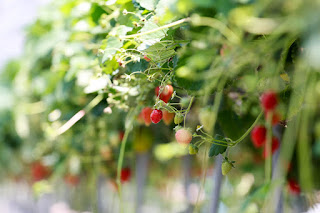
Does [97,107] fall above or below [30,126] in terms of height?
above

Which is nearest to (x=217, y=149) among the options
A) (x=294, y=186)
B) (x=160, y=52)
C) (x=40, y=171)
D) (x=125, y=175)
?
(x=160, y=52)

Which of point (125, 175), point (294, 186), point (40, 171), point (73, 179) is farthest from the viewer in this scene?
Result: point (40, 171)

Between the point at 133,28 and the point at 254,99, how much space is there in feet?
0.91

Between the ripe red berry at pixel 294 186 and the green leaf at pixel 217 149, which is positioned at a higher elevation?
the green leaf at pixel 217 149

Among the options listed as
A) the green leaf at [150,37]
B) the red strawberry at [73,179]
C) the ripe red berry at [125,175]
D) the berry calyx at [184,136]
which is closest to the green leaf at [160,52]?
the green leaf at [150,37]

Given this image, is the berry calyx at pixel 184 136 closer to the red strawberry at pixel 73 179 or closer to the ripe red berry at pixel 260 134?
the ripe red berry at pixel 260 134

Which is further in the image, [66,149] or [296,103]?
[66,149]

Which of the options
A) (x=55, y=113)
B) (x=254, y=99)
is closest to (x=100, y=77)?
(x=254, y=99)

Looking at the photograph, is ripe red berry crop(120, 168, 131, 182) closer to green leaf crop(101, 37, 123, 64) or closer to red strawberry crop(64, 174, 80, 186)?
red strawberry crop(64, 174, 80, 186)

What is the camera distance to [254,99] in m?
0.69

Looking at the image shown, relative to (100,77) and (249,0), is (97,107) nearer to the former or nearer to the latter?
(100,77)

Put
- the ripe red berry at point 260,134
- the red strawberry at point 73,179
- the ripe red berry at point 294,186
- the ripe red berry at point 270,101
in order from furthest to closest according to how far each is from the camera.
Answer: the red strawberry at point 73,179, the ripe red berry at point 294,186, the ripe red berry at point 260,134, the ripe red berry at point 270,101

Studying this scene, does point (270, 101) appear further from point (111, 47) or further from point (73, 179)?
point (73, 179)

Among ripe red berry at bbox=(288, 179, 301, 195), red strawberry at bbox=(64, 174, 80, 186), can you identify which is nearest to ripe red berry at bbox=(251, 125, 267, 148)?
ripe red berry at bbox=(288, 179, 301, 195)
